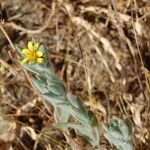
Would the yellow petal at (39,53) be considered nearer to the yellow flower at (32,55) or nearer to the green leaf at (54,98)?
the yellow flower at (32,55)

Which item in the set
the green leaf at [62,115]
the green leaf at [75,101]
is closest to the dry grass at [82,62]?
the green leaf at [62,115]

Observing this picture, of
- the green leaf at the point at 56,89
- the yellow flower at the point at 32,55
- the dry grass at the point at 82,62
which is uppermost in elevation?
the yellow flower at the point at 32,55

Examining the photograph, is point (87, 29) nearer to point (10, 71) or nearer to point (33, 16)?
point (33, 16)

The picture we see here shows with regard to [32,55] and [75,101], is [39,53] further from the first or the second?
[75,101]

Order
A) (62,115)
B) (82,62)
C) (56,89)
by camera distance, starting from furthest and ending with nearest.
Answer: (82,62) → (62,115) → (56,89)

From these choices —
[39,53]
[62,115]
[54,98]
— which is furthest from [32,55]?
[62,115]

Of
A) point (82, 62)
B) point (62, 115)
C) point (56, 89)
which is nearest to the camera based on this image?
point (56, 89)

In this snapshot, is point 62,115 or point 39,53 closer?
point 39,53

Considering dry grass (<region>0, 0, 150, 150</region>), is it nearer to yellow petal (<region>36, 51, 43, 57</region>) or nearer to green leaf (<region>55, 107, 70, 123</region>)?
green leaf (<region>55, 107, 70, 123</region>)

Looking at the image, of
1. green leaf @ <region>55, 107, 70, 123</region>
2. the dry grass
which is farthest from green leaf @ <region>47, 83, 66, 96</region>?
the dry grass
